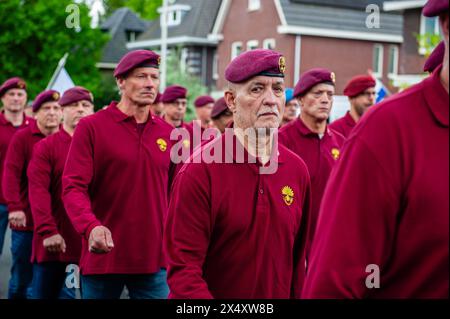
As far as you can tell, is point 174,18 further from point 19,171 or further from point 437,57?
point 437,57

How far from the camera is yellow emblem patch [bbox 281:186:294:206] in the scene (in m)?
4.13

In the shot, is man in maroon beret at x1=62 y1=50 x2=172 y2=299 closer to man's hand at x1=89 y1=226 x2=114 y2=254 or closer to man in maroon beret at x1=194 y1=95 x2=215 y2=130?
man's hand at x1=89 y1=226 x2=114 y2=254

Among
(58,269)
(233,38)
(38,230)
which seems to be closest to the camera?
(38,230)

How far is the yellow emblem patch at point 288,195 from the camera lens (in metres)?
4.13

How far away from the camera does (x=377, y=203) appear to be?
253cm

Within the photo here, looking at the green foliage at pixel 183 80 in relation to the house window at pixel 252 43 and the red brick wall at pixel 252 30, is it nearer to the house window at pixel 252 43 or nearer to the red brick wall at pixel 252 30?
the red brick wall at pixel 252 30

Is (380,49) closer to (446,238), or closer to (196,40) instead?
(196,40)

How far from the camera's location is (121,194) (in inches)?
236

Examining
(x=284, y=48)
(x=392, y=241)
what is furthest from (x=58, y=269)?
(x=284, y=48)

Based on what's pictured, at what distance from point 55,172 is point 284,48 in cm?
3518

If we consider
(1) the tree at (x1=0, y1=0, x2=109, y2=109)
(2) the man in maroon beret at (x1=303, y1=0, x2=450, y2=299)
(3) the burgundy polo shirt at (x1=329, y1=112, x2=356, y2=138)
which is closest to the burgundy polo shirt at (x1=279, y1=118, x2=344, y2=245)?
(3) the burgundy polo shirt at (x1=329, y1=112, x2=356, y2=138)

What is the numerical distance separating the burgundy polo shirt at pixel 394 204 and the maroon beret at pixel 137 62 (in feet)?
12.4

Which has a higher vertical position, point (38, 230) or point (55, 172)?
point (55, 172)

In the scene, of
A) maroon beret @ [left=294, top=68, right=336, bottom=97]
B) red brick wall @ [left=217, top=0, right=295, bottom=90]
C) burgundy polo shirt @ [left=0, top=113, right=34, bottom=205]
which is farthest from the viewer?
red brick wall @ [left=217, top=0, right=295, bottom=90]
